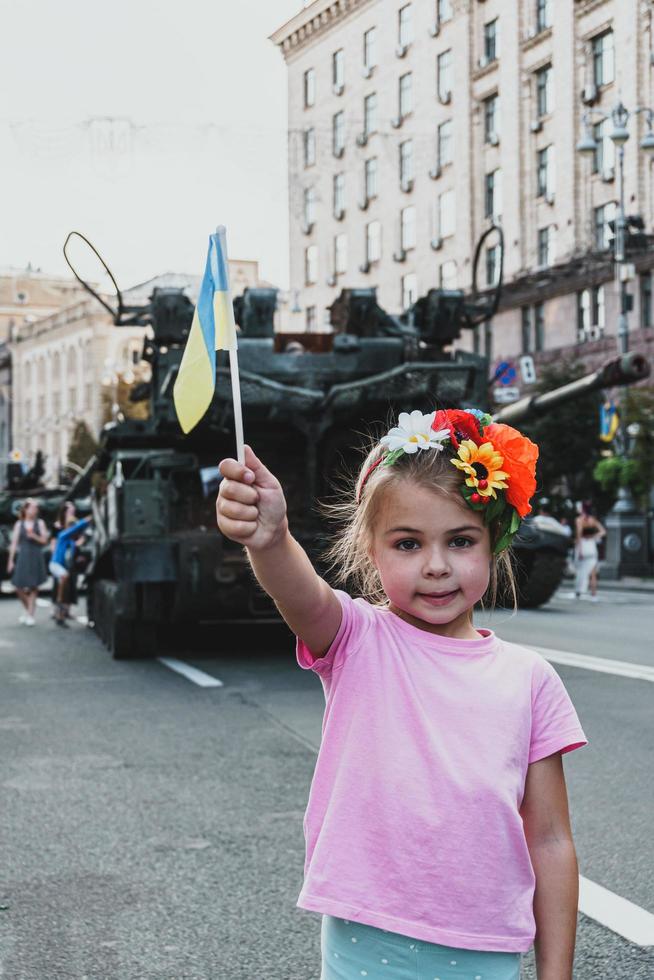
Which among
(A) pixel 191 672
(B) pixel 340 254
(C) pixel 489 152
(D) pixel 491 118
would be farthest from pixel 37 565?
(B) pixel 340 254

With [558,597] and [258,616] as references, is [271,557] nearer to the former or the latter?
[258,616]

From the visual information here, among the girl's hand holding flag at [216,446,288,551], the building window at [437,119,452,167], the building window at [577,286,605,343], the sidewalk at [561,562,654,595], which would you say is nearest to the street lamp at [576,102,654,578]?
the sidewalk at [561,562,654,595]

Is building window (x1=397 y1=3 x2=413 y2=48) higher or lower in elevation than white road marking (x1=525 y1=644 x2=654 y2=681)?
higher

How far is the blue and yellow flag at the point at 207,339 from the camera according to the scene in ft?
7.97

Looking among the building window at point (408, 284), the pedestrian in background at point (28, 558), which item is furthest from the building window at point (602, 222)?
the pedestrian in background at point (28, 558)

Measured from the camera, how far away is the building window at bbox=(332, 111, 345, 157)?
48.2 meters

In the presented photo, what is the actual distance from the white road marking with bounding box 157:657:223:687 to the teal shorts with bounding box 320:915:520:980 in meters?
A: 8.99

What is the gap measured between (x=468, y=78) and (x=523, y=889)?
49114 millimetres

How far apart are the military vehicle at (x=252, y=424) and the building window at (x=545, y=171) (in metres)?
32.5

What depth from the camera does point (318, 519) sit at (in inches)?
514

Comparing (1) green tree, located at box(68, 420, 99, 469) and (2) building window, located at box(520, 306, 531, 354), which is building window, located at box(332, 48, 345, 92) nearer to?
(2) building window, located at box(520, 306, 531, 354)

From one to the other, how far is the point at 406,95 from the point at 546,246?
8.70 metres

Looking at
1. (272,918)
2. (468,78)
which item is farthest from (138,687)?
(468,78)

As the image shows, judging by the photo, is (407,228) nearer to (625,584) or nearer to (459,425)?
(625,584)
